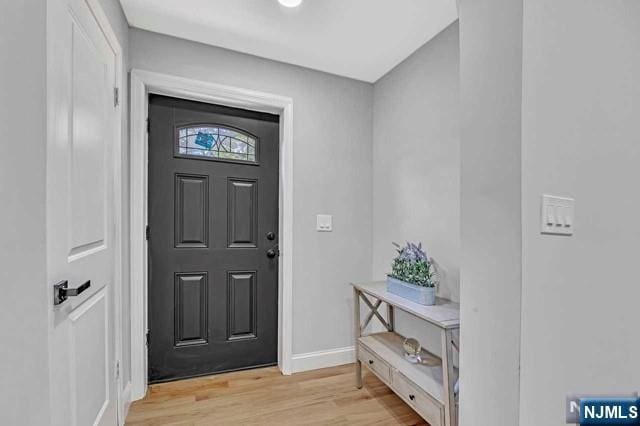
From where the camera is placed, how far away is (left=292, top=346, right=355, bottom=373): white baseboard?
2.37 m

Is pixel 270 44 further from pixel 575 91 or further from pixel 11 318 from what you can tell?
pixel 11 318

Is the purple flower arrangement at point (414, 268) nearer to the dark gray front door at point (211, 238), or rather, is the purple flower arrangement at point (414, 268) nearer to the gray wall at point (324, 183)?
the gray wall at point (324, 183)

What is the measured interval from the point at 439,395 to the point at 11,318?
1.64 meters

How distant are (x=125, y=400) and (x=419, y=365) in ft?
5.70

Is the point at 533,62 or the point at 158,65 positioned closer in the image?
the point at 533,62

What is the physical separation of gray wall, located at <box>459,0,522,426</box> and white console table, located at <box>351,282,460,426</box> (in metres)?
0.30

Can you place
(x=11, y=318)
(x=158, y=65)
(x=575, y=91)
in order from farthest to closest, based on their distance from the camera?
(x=158, y=65) < (x=575, y=91) < (x=11, y=318)

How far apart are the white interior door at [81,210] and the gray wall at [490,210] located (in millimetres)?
1351

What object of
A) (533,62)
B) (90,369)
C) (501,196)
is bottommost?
(90,369)

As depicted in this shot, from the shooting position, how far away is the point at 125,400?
1817mm

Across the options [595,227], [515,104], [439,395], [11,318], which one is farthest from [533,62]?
A: [11,318]

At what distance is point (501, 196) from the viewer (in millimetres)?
1023

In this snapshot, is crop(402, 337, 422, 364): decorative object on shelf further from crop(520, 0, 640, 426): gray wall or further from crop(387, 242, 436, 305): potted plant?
crop(520, 0, 640, 426): gray wall

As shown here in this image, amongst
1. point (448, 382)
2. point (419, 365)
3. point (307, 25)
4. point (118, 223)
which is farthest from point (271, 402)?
point (307, 25)
